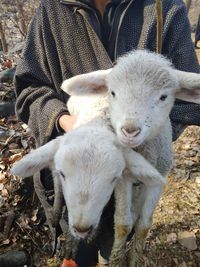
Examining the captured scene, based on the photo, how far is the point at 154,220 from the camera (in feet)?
12.1

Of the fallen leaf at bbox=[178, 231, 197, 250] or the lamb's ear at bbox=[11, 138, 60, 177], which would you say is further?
the fallen leaf at bbox=[178, 231, 197, 250]

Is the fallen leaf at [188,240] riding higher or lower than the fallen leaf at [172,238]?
lower

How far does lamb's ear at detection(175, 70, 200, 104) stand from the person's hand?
0.64 m

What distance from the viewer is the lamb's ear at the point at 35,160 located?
177cm

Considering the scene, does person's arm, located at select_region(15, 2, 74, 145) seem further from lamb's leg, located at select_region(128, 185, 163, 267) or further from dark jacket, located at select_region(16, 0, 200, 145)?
lamb's leg, located at select_region(128, 185, 163, 267)

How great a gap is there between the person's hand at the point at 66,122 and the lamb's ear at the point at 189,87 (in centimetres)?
64

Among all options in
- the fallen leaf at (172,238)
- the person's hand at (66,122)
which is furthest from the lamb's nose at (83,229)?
the fallen leaf at (172,238)

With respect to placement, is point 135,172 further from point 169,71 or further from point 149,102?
point 169,71

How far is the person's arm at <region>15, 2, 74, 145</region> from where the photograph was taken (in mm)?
2461

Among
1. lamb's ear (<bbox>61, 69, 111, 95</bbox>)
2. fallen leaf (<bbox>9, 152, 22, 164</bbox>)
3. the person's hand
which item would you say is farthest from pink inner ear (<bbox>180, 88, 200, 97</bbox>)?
fallen leaf (<bbox>9, 152, 22, 164</bbox>)

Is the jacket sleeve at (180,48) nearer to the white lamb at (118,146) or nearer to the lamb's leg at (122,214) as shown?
the white lamb at (118,146)

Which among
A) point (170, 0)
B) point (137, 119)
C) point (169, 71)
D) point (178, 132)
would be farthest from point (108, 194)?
point (170, 0)

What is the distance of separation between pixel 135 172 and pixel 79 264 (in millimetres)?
1558

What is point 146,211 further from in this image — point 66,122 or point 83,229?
point 66,122
